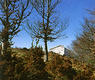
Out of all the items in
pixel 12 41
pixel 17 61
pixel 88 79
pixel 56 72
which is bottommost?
pixel 88 79

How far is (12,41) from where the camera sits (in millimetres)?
Answer: 6949

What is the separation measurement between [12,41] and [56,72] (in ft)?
10.6

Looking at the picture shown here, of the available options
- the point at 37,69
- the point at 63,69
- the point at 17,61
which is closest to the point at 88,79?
the point at 63,69

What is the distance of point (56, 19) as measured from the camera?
36.7 ft

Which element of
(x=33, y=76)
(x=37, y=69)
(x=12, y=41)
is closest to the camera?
(x=33, y=76)

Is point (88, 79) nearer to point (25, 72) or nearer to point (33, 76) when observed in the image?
point (33, 76)

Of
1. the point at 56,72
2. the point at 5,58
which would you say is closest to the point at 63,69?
the point at 56,72

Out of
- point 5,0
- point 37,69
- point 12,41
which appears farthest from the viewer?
point 5,0

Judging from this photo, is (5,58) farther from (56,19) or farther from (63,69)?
(56,19)

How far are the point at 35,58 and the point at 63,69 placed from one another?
1.73 metres

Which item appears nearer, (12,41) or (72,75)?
(72,75)

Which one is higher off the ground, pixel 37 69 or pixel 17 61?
pixel 17 61

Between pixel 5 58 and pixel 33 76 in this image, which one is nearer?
pixel 5 58

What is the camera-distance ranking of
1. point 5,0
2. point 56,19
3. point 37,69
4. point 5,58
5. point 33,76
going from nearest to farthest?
point 5,58 < point 33,76 < point 37,69 < point 5,0 < point 56,19
